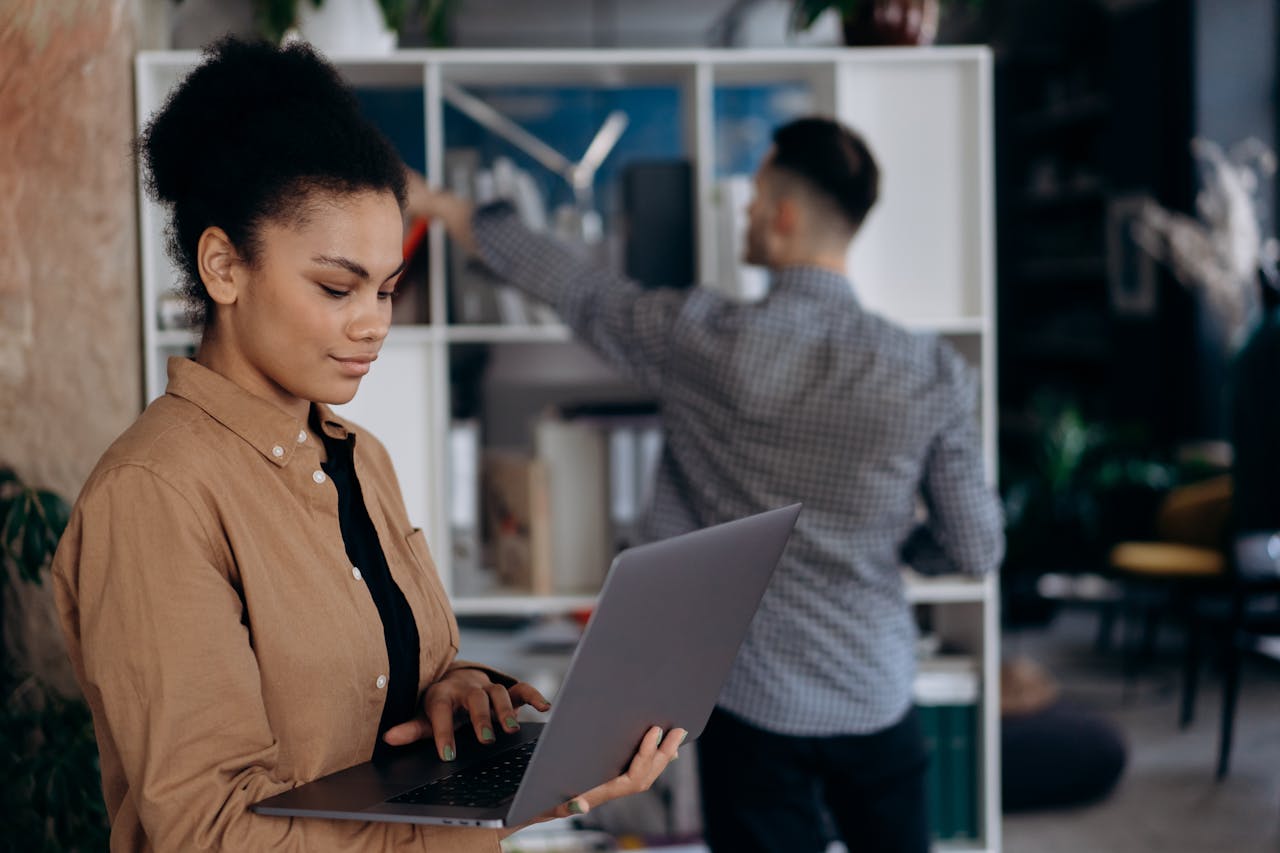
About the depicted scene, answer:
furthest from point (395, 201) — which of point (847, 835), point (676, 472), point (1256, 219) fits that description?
point (1256, 219)

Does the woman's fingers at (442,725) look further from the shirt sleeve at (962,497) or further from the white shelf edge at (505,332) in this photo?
the white shelf edge at (505,332)

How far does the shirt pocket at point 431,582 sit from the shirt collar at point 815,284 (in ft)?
3.09

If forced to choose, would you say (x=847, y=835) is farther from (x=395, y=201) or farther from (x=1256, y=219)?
(x=1256, y=219)

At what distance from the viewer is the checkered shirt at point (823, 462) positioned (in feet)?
6.68

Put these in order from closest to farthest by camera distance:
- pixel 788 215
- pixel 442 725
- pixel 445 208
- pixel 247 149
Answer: pixel 247 149 → pixel 442 725 → pixel 788 215 → pixel 445 208

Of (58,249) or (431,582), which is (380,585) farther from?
(58,249)

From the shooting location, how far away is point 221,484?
1.06m

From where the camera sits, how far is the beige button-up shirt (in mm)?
979

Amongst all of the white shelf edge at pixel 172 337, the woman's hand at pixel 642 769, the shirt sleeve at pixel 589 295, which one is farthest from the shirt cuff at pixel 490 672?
the white shelf edge at pixel 172 337

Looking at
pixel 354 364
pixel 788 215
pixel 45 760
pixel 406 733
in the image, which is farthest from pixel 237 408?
pixel 788 215

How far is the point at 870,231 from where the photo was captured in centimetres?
273

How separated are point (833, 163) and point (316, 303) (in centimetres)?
122

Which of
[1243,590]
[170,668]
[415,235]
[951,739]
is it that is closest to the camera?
[170,668]

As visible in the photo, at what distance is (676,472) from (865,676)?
0.45 meters
